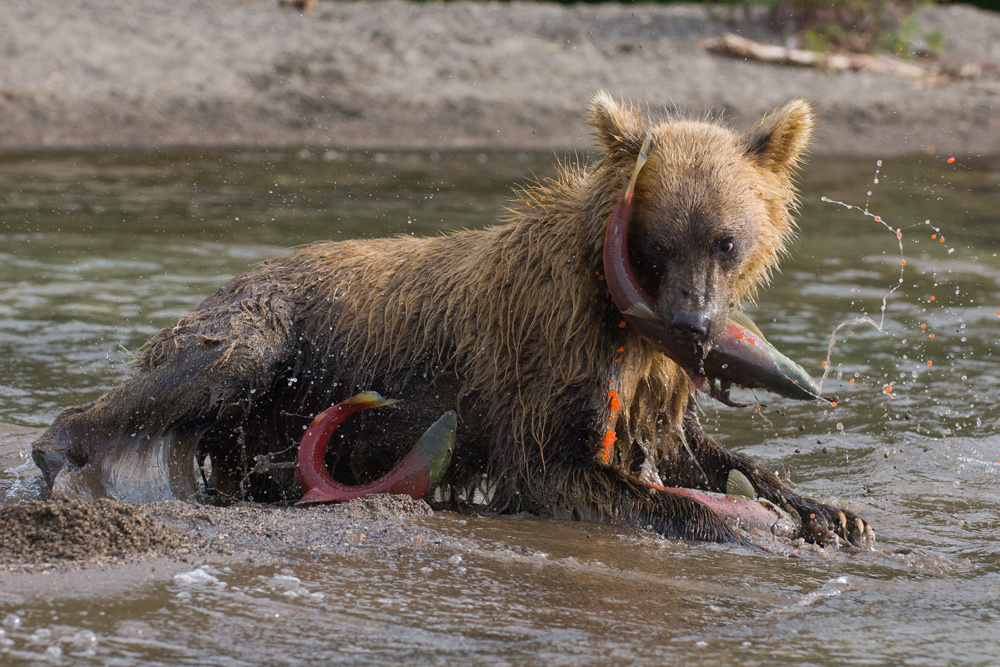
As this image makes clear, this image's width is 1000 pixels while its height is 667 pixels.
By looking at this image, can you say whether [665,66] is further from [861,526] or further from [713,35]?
[861,526]

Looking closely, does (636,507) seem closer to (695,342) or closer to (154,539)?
(695,342)

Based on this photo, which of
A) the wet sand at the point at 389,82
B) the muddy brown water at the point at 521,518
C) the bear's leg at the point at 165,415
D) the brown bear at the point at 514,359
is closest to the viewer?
the muddy brown water at the point at 521,518

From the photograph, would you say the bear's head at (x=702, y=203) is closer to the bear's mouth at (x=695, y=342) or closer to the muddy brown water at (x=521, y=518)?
the bear's mouth at (x=695, y=342)

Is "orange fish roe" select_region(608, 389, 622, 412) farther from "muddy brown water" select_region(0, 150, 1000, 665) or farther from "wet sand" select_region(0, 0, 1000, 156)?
"wet sand" select_region(0, 0, 1000, 156)

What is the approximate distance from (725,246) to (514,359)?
116 centimetres

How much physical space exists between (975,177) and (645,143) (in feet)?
41.0

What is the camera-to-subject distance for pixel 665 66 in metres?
19.4

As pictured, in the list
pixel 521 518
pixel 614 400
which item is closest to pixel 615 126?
pixel 614 400

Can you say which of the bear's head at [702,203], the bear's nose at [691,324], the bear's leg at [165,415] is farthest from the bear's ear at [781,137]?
the bear's leg at [165,415]

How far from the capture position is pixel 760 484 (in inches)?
218

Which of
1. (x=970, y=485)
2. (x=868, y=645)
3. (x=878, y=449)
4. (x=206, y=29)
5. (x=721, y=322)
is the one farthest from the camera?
(x=206, y=29)

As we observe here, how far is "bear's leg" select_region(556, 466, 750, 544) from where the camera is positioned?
16.6 ft

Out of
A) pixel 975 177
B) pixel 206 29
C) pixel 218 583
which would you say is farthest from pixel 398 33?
pixel 218 583

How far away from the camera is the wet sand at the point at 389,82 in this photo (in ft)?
54.3
